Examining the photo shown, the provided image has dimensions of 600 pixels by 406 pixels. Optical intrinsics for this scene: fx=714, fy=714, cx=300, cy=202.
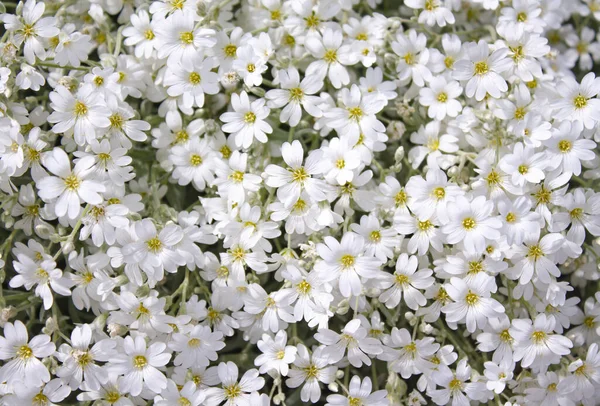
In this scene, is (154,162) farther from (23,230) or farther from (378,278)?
(378,278)

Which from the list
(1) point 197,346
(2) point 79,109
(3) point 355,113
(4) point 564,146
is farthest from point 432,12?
(1) point 197,346

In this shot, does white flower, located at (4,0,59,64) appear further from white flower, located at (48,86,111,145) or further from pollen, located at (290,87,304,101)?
pollen, located at (290,87,304,101)

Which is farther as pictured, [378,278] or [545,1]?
[545,1]

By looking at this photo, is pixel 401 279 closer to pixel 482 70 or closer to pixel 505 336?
pixel 505 336

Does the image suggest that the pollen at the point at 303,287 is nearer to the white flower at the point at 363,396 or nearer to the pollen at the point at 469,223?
the white flower at the point at 363,396

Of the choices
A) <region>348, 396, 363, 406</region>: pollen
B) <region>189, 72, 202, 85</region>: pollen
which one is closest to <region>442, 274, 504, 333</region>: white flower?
<region>348, 396, 363, 406</region>: pollen

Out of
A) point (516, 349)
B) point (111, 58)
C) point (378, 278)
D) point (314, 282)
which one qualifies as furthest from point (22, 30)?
point (516, 349)

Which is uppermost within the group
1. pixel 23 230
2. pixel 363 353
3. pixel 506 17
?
pixel 506 17

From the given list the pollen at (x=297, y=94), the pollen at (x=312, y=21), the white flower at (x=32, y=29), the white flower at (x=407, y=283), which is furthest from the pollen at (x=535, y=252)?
the white flower at (x=32, y=29)
